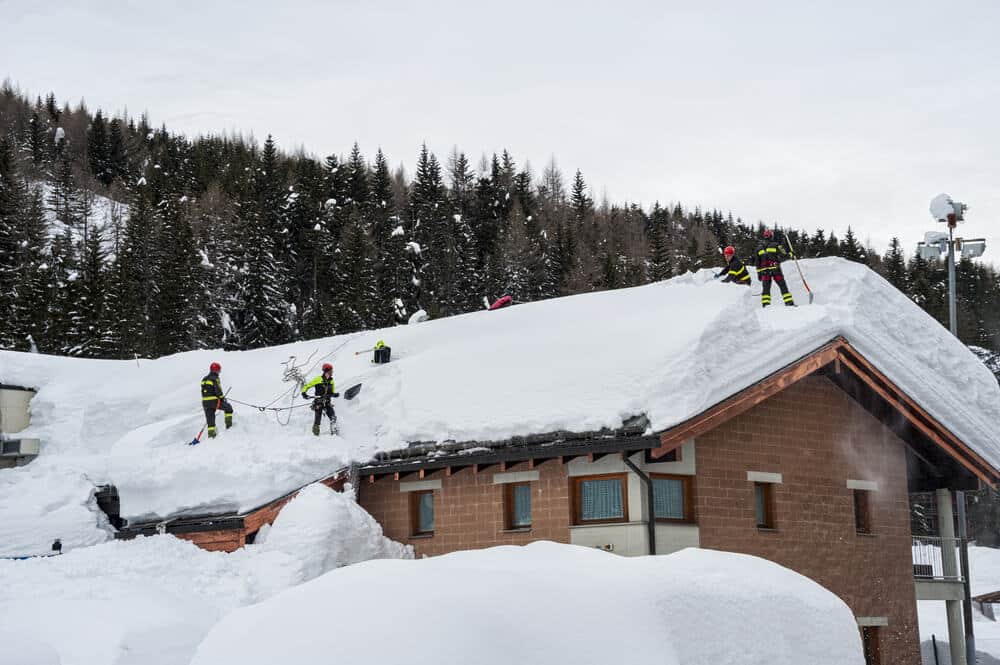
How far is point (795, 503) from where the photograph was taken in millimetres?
16516

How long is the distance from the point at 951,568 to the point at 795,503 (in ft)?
17.4

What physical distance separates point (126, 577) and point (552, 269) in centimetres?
5584

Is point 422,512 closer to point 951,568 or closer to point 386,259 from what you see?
point 951,568

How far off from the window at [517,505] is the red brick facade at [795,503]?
0.54 ft

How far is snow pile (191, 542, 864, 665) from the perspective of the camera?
16.1 ft

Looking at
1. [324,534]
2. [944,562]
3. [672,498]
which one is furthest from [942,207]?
[324,534]

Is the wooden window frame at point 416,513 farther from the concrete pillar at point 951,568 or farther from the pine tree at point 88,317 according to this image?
the pine tree at point 88,317

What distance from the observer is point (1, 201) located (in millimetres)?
54156

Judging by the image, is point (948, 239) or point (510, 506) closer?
point (510, 506)

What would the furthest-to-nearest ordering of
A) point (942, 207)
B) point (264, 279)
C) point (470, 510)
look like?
point (264, 279) < point (942, 207) < point (470, 510)

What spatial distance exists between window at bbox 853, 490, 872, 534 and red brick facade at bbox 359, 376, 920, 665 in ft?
0.31

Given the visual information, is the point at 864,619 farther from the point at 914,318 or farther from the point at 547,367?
the point at 547,367

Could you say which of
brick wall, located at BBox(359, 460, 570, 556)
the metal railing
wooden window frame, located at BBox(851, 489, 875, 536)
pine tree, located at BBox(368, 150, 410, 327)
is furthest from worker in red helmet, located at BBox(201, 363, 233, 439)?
pine tree, located at BBox(368, 150, 410, 327)

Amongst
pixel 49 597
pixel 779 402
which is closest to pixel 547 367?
pixel 779 402
